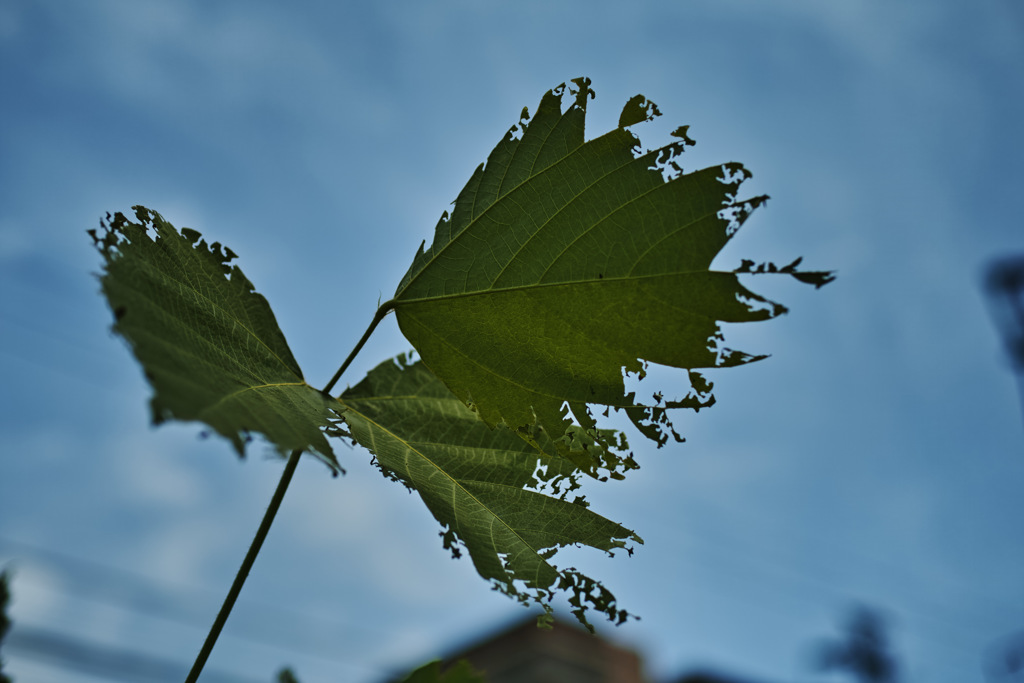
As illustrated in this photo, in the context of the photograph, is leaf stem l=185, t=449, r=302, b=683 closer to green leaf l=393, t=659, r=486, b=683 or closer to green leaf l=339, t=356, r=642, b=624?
green leaf l=339, t=356, r=642, b=624

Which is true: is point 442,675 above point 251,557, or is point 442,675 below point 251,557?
below

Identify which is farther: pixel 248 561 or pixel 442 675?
pixel 248 561

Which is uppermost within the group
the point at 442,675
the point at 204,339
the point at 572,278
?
the point at 572,278

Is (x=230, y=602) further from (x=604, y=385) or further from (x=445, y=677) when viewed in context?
(x=604, y=385)

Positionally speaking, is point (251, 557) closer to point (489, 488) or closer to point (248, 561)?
point (248, 561)

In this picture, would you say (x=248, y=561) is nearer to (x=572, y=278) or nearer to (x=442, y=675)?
(x=442, y=675)

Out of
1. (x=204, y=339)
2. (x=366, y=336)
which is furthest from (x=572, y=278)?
(x=204, y=339)
